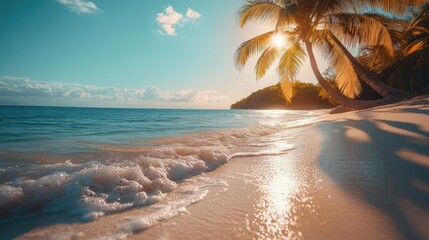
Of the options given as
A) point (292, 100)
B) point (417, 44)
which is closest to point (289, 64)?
point (417, 44)

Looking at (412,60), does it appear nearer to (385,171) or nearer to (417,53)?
(417,53)

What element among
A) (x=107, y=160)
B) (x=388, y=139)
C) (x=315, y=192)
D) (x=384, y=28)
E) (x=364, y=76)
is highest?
(x=384, y=28)

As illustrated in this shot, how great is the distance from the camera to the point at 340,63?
9.29 meters

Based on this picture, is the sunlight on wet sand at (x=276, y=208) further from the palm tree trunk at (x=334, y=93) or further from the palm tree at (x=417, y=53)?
the palm tree at (x=417, y=53)

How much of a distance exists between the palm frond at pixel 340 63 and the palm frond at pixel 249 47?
2139 millimetres

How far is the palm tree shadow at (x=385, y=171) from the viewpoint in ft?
4.99

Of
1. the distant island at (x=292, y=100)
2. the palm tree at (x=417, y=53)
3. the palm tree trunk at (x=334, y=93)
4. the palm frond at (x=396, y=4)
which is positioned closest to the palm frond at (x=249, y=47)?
the palm tree trunk at (x=334, y=93)

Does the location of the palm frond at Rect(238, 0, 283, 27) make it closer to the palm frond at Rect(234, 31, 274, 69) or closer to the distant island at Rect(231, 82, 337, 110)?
the palm frond at Rect(234, 31, 274, 69)

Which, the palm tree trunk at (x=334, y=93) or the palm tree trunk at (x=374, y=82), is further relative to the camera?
the palm tree trunk at (x=334, y=93)

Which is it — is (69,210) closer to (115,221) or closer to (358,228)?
(115,221)

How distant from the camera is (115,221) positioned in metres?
1.60

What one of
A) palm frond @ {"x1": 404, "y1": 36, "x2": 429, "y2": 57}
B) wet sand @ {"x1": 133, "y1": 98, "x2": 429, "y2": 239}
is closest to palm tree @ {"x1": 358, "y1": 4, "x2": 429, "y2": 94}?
palm frond @ {"x1": 404, "y1": 36, "x2": 429, "y2": 57}

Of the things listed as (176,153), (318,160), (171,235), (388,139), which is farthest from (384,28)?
(171,235)

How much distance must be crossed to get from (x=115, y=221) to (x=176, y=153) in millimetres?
2455
